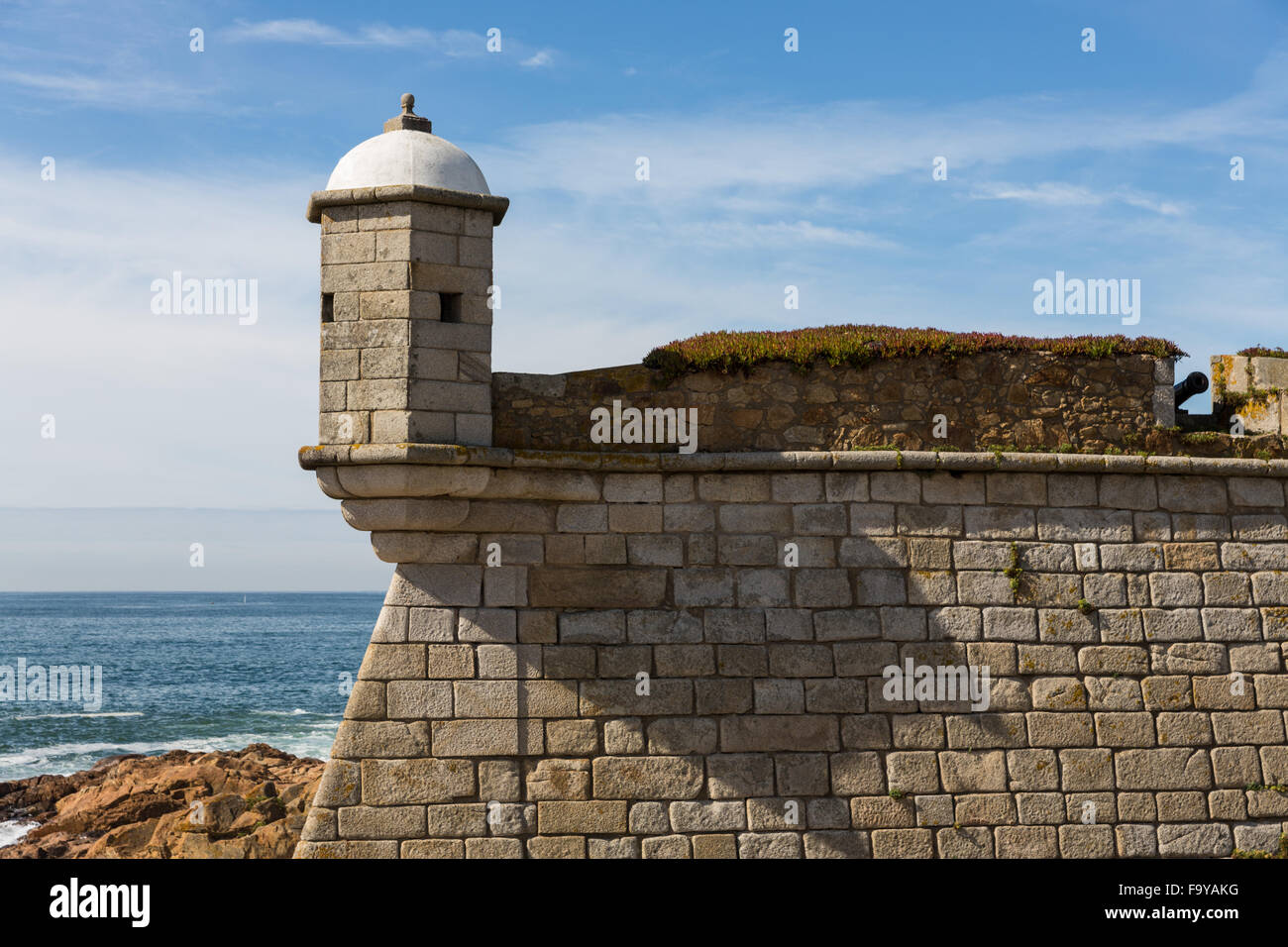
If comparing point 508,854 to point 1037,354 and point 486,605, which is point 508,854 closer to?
point 486,605

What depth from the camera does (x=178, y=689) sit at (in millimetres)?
38562

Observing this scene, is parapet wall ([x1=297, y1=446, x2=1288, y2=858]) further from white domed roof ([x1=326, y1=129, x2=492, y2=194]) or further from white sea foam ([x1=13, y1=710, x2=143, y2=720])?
white sea foam ([x1=13, y1=710, x2=143, y2=720])

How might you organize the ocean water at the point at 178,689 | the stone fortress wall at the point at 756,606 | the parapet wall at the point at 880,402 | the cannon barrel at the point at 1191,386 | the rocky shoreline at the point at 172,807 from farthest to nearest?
the ocean water at the point at 178,689
the rocky shoreline at the point at 172,807
the cannon barrel at the point at 1191,386
the parapet wall at the point at 880,402
the stone fortress wall at the point at 756,606

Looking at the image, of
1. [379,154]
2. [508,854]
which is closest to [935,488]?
[508,854]

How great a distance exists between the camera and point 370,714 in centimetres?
712

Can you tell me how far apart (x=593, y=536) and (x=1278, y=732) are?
572 centimetres

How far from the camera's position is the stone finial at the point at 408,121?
768cm

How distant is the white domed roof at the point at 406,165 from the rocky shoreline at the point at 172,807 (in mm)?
7684

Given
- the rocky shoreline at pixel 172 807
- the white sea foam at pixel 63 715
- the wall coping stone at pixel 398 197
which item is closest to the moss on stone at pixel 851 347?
the wall coping stone at pixel 398 197

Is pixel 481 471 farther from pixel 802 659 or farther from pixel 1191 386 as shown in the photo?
pixel 1191 386

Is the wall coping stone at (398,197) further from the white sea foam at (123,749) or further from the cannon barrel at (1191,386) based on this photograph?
the white sea foam at (123,749)

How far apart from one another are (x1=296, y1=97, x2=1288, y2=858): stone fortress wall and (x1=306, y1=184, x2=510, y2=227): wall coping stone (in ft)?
0.07

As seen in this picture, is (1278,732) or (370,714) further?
(1278,732)

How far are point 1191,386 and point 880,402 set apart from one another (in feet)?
9.59
